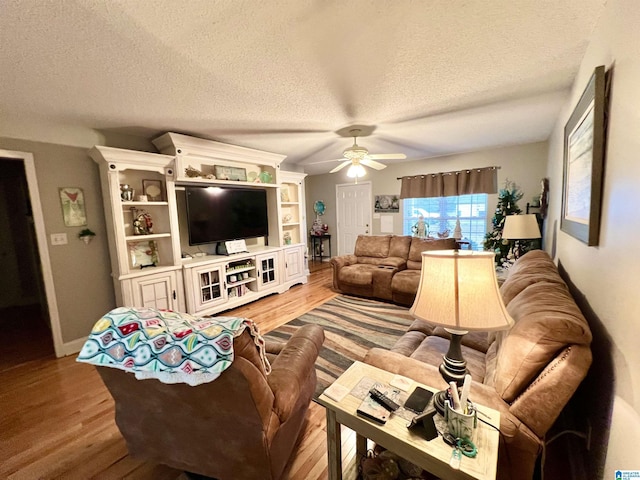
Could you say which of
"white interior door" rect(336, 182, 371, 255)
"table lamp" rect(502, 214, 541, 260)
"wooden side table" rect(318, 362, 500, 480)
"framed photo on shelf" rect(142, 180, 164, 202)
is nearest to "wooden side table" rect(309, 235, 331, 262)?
"white interior door" rect(336, 182, 371, 255)

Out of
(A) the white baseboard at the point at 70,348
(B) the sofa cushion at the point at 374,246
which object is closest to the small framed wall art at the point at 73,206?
(A) the white baseboard at the point at 70,348

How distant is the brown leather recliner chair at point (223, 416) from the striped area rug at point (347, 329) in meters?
0.86

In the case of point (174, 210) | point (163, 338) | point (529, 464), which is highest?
point (174, 210)

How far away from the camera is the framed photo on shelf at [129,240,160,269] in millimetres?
3152

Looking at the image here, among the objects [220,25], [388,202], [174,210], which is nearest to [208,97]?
[220,25]

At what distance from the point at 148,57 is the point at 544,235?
4717 millimetres

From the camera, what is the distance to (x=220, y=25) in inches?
54.0

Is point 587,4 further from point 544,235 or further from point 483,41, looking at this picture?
point 544,235

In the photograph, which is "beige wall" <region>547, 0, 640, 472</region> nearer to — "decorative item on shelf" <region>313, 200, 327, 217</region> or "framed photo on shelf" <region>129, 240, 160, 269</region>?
"framed photo on shelf" <region>129, 240, 160, 269</region>

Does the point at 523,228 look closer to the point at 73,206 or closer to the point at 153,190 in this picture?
the point at 153,190

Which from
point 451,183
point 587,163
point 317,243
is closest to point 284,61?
point 587,163

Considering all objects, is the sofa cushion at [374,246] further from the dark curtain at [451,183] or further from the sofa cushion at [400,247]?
the dark curtain at [451,183]

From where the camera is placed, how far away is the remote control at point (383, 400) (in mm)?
1095

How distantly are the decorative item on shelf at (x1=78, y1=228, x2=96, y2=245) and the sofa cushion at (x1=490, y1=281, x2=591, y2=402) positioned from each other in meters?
3.79
